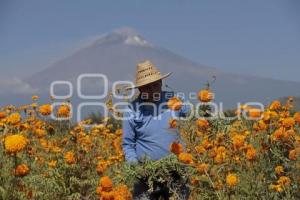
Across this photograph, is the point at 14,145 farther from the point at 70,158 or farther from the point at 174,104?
the point at 70,158

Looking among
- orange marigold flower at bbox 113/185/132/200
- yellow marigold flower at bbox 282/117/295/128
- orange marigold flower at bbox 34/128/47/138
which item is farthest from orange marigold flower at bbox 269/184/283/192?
orange marigold flower at bbox 34/128/47/138

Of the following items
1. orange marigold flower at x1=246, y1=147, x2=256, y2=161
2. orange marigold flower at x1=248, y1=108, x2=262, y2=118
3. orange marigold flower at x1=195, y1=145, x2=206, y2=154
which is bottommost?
orange marigold flower at x1=246, y1=147, x2=256, y2=161

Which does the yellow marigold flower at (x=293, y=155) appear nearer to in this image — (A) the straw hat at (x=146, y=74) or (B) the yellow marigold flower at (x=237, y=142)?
(B) the yellow marigold flower at (x=237, y=142)

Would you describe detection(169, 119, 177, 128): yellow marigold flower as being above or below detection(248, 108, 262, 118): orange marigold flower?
below

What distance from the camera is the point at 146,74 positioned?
13.1 ft

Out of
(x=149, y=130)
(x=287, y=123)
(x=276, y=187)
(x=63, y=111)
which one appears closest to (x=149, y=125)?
(x=149, y=130)

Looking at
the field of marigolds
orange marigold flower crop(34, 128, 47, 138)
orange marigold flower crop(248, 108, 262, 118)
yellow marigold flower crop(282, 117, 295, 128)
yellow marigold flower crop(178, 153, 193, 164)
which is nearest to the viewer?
yellow marigold flower crop(178, 153, 193, 164)

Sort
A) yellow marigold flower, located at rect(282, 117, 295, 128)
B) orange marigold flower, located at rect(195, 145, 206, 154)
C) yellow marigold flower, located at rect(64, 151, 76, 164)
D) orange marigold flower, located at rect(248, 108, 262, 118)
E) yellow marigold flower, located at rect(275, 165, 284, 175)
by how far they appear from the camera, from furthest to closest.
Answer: orange marigold flower, located at rect(248, 108, 262, 118) < yellow marigold flower, located at rect(64, 151, 76, 164) < yellow marigold flower, located at rect(282, 117, 295, 128) < yellow marigold flower, located at rect(275, 165, 284, 175) < orange marigold flower, located at rect(195, 145, 206, 154)

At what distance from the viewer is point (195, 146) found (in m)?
3.69

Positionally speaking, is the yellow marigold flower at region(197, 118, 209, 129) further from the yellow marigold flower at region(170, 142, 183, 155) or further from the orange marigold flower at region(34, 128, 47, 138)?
the orange marigold flower at region(34, 128, 47, 138)

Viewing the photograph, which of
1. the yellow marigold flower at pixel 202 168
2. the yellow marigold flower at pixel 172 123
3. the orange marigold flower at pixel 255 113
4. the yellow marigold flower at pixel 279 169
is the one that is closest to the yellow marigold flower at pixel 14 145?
the yellow marigold flower at pixel 172 123

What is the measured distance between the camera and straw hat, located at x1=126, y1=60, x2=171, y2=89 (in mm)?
3925

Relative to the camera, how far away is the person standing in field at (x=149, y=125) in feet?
12.7

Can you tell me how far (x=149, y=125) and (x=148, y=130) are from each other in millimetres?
33
